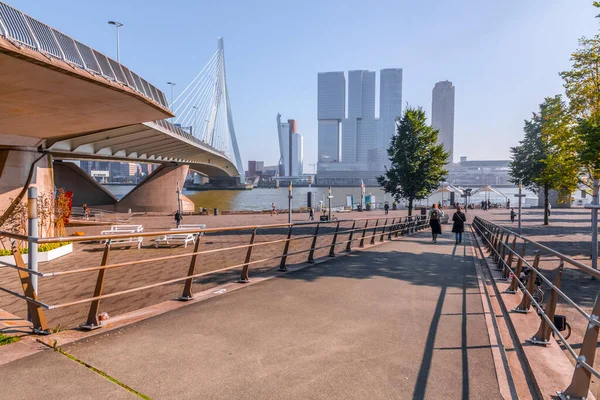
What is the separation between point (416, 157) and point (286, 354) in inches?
1143

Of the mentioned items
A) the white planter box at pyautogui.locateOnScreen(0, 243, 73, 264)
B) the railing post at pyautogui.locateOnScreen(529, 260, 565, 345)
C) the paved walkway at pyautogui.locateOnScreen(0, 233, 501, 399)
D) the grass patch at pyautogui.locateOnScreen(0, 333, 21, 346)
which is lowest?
the white planter box at pyautogui.locateOnScreen(0, 243, 73, 264)

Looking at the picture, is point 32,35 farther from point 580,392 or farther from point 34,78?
point 580,392

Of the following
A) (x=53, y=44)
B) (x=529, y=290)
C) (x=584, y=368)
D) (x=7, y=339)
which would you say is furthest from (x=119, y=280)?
(x=584, y=368)

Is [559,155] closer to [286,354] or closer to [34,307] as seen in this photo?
[286,354]

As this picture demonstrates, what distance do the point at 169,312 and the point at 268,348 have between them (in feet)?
6.11

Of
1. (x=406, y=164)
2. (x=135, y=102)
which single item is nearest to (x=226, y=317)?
(x=135, y=102)

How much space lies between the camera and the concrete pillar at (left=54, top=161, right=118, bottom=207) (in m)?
48.0

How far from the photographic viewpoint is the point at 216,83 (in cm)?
8062

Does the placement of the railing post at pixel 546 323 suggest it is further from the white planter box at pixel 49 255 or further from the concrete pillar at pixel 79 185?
the concrete pillar at pixel 79 185

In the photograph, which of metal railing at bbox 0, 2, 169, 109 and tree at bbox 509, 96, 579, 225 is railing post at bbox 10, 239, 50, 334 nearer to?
metal railing at bbox 0, 2, 169, 109

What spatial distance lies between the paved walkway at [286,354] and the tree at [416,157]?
83.6 feet

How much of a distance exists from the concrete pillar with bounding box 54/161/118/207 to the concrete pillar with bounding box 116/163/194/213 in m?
2.29

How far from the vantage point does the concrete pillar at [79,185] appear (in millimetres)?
48031

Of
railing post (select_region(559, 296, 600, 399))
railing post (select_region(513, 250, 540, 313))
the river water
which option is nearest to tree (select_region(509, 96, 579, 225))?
railing post (select_region(513, 250, 540, 313))
